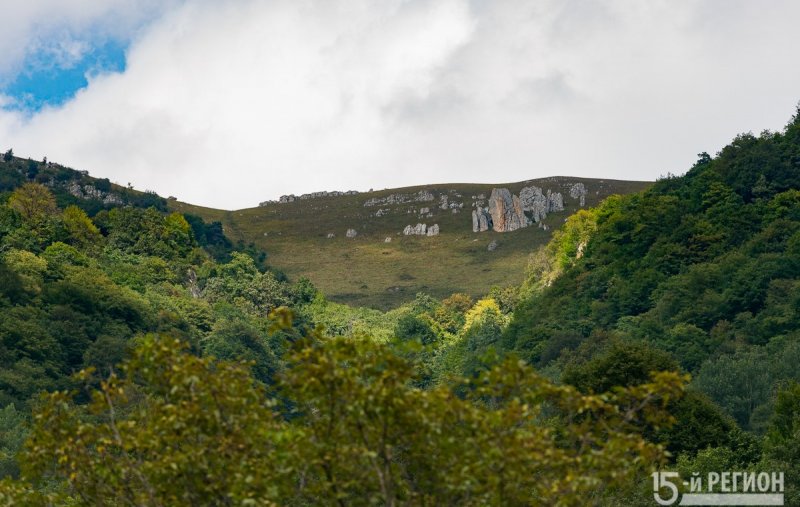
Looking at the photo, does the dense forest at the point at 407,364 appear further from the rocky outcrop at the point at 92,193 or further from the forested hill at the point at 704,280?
the rocky outcrop at the point at 92,193

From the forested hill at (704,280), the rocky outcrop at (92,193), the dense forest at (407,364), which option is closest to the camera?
the dense forest at (407,364)

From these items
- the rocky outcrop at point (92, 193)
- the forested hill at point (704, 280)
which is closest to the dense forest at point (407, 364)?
the forested hill at point (704, 280)

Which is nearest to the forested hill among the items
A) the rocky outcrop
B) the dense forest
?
the dense forest

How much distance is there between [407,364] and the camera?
1355cm

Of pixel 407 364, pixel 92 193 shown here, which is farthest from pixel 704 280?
pixel 92 193

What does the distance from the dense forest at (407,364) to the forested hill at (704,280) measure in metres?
0.23

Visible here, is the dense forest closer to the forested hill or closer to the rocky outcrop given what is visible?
the forested hill

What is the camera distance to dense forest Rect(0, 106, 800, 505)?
533 inches

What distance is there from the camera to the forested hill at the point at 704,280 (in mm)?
64250

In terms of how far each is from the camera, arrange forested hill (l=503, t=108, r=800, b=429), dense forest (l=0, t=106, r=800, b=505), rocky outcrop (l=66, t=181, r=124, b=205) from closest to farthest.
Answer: dense forest (l=0, t=106, r=800, b=505) → forested hill (l=503, t=108, r=800, b=429) → rocky outcrop (l=66, t=181, r=124, b=205)

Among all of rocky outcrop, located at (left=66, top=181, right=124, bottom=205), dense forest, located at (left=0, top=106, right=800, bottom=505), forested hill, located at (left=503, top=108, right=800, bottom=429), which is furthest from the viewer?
rocky outcrop, located at (left=66, top=181, right=124, bottom=205)

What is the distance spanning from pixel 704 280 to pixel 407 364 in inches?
2901

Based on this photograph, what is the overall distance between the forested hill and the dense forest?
226 millimetres

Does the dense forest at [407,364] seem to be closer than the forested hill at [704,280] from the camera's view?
Yes
